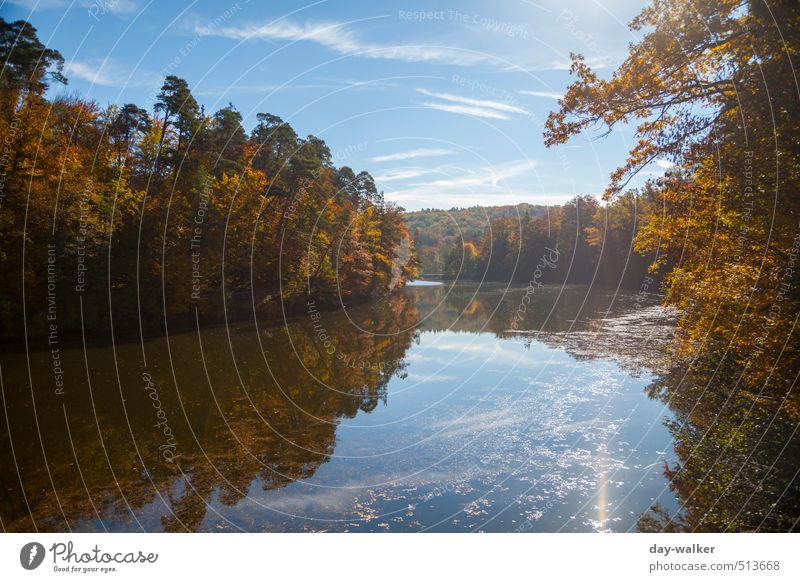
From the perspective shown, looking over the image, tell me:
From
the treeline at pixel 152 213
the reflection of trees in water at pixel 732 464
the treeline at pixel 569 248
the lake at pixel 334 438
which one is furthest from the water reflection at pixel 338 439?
the treeline at pixel 569 248

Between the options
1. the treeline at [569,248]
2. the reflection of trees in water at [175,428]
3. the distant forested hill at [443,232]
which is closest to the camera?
the reflection of trees in water at [175,428]

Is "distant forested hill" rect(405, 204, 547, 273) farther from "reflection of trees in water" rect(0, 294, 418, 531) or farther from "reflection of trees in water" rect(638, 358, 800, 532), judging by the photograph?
"reflection of trees in water" rect(638, 358, 800, 532)

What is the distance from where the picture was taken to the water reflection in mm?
10273

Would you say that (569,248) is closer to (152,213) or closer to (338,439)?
(152,213)

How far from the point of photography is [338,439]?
14938 mm

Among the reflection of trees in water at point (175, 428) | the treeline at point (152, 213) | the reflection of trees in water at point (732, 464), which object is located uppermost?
the treeline at point (152, 213)

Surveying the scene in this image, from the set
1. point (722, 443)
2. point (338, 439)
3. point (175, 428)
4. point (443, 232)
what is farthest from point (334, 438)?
point (443, 232)

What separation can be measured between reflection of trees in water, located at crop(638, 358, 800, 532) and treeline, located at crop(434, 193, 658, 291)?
5891 cm

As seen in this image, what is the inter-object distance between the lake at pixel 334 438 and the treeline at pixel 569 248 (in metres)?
53.6

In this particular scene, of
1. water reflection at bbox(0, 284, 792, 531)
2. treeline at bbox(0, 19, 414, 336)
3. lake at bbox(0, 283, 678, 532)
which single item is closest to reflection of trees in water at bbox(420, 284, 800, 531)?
water reflection at bbox(0, 284, 792, 531)

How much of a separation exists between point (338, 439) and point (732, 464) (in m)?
9.70

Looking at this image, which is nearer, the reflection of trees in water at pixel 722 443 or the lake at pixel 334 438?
the reflection of trees in water at pixel 722 443

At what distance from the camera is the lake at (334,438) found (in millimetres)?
10297

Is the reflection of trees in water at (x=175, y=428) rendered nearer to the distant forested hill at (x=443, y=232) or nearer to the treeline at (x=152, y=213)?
the treeline at (x=152, y=213)
